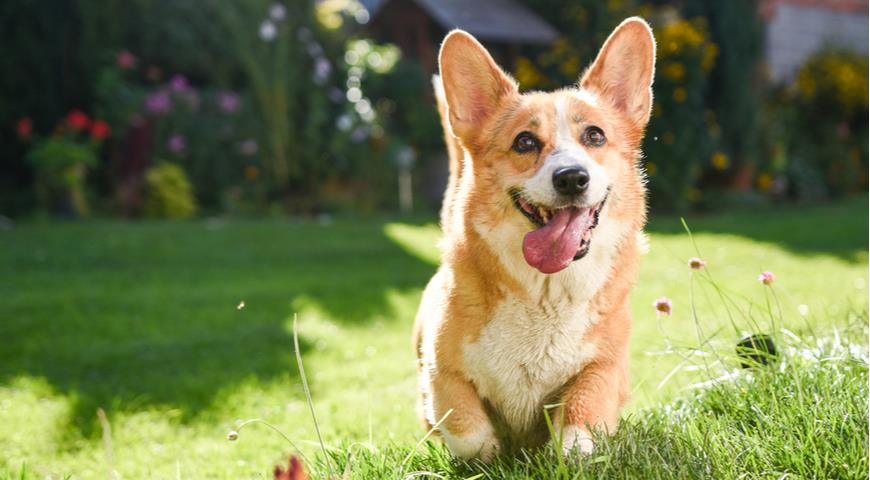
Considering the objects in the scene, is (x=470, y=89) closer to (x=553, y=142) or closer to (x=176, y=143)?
(x=553, y=142)

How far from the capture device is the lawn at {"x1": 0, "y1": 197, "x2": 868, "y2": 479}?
7.16ft

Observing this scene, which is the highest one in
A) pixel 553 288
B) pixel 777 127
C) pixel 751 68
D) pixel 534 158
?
pixel 534 158

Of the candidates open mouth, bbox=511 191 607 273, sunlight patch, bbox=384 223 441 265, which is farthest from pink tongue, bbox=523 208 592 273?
sunlight patch, bbox=384 223 441 265

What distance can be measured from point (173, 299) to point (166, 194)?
392 cm

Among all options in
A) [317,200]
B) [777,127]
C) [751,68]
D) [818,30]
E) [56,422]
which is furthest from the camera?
[818,30]

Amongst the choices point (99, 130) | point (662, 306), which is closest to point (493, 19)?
point (99, 130)

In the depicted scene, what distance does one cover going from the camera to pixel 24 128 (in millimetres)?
9352

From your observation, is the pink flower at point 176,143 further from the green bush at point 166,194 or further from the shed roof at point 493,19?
the shed roof at point 493,19

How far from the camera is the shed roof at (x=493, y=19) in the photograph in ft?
38.7

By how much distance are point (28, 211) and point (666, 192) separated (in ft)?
25.4

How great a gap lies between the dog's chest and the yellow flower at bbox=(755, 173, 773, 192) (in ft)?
37.0

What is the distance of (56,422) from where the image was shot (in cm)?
330

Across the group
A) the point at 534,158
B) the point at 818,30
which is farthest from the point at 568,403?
the point at 818,30

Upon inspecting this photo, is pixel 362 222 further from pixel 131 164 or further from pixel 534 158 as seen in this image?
pixel 534 158
